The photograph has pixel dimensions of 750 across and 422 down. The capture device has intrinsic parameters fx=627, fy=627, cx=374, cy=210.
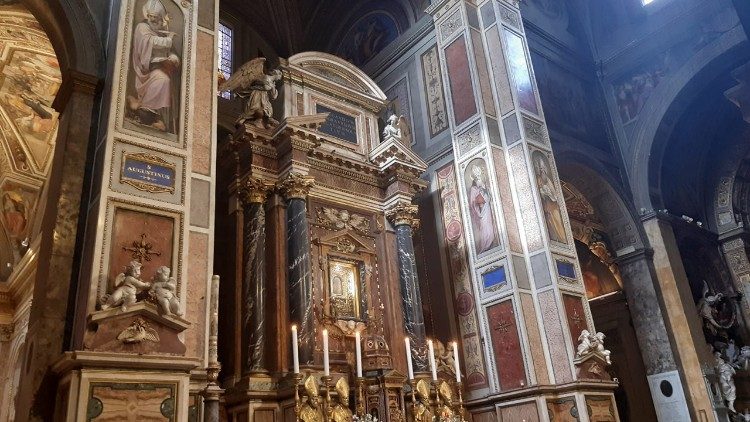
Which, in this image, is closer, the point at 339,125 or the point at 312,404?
the point at 312,404

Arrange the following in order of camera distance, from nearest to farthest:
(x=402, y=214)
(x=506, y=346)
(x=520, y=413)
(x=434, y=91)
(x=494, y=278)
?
(x=520, y=413) < (x=506, y=346) < (x=494, y=278) < (x=402, y=214) < (x=434, y=91)

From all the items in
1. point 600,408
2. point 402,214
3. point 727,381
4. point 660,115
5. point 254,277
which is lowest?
point 600,408

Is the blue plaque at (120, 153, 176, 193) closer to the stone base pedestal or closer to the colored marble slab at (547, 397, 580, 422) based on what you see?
the stone base pedestal

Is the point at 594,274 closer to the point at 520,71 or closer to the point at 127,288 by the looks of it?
the point at 520,71

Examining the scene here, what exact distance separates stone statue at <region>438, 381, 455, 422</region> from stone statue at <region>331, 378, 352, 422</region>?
1.44 meters

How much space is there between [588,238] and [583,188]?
1.45 meters

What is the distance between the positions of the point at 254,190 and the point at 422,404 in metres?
3.70

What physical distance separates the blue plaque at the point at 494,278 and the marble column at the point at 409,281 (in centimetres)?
106

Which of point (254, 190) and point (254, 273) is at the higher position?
point (254, 190)

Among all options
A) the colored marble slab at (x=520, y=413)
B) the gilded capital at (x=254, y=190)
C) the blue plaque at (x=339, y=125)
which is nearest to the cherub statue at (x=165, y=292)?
the gilded capital at (x=254, y=190)

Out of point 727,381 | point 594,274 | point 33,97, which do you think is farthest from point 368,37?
point 727,381

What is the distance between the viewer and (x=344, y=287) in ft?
30.2

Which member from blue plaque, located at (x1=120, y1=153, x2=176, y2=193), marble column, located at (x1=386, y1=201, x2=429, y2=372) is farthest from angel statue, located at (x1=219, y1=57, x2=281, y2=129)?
blue plaque, located at (x1=120, y1=153, x2=176, y2=193)

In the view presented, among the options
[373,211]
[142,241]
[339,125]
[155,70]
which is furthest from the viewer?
[339,125]
